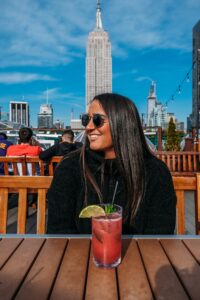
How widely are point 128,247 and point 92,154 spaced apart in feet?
2.01

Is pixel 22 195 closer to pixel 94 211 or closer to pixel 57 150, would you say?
pixel 94 211

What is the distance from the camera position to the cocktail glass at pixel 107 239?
865 mm

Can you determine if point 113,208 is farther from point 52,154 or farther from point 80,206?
point 52,154

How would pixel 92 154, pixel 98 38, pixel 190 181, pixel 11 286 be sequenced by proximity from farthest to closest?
pixel 98 38, pixel 190 181, pixel 92 154, pixel 11 286

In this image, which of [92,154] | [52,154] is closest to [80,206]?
[92,154]

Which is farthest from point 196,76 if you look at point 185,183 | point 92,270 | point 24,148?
point 92,270

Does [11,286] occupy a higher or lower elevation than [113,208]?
lower

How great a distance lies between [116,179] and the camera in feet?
4.64

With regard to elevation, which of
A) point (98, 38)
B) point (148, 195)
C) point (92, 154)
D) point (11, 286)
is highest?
point (98, 38)

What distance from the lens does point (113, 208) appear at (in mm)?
948

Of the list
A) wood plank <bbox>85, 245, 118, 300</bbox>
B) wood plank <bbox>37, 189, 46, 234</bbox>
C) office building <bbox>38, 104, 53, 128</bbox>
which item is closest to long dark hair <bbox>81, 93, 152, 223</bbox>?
wood plank <bbox>37, 189, 46, 234</bbox>

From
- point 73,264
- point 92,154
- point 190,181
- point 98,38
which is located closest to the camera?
point 73,264

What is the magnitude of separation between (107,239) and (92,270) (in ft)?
0.35

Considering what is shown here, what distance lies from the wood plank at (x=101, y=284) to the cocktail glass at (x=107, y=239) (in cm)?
4
